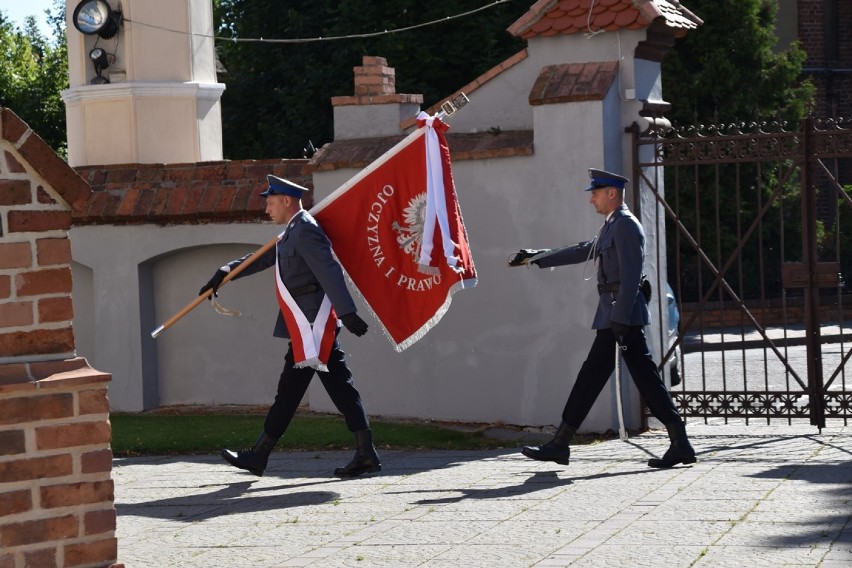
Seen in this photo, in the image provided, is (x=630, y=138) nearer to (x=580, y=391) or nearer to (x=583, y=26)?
(x=583, y=26)

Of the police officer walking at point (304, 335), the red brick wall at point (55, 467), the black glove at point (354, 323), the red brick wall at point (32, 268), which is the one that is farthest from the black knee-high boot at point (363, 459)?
the red brick wall at point (32, 268)

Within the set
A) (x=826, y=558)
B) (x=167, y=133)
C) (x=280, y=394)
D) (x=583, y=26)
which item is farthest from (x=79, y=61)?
(x=826, y=558)

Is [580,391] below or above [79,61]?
below

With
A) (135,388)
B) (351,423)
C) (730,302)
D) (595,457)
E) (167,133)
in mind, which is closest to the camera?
(351,423)

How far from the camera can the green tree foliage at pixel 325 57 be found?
2350 cm

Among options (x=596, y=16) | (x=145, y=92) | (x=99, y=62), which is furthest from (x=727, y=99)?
(x=596, y=16)

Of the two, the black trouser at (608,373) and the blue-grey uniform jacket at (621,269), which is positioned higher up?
the blue-grey uniform jacket at (621,269)

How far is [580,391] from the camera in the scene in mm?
9086

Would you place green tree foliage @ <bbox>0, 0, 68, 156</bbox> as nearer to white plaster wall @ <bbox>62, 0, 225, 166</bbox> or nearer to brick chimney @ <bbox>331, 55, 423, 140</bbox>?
white plaster wall @ <bbox>62, 0, 225, 166</bbox>

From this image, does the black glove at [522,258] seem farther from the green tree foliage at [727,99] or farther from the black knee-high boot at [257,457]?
the green tree foliage at [727,99]

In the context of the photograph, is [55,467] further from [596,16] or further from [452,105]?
[596,16]

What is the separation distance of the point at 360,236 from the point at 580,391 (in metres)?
1.68

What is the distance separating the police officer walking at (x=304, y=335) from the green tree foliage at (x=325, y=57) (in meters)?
14.2

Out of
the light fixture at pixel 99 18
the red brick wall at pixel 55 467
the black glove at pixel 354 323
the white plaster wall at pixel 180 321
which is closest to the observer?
the red brick wall at pixel 55 467
